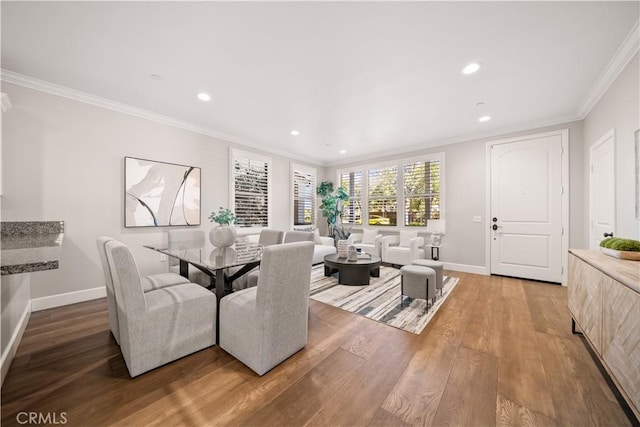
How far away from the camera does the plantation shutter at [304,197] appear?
604 cm

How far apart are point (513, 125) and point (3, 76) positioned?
22.6 feet

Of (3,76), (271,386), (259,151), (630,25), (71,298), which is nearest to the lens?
(271,386)

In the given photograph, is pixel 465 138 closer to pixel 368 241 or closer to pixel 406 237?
pixel 406 237

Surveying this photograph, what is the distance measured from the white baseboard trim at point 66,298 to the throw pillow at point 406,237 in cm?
514

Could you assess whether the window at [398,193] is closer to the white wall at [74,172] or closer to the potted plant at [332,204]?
the potted plant at [332,204]

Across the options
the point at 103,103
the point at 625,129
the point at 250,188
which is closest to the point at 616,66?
the point at 625,129

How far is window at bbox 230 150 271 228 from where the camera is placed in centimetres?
469

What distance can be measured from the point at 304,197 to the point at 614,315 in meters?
5.46

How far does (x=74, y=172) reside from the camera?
2.91 meters

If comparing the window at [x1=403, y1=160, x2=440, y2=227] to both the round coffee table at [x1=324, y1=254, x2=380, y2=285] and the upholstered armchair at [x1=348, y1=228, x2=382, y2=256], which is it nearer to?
the upholstered armchair at [x1=348, y1=228, x2=382, y2=256]

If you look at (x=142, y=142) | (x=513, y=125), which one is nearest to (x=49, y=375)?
(x=142, y=142)

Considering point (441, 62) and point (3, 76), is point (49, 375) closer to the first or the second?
A: point (3, 76)

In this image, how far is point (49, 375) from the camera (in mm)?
1645

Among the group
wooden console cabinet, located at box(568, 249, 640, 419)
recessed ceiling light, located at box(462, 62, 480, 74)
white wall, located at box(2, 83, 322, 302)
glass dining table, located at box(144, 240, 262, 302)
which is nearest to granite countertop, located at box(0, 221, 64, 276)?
white wall, located at box(2, 83, 322, 302)
